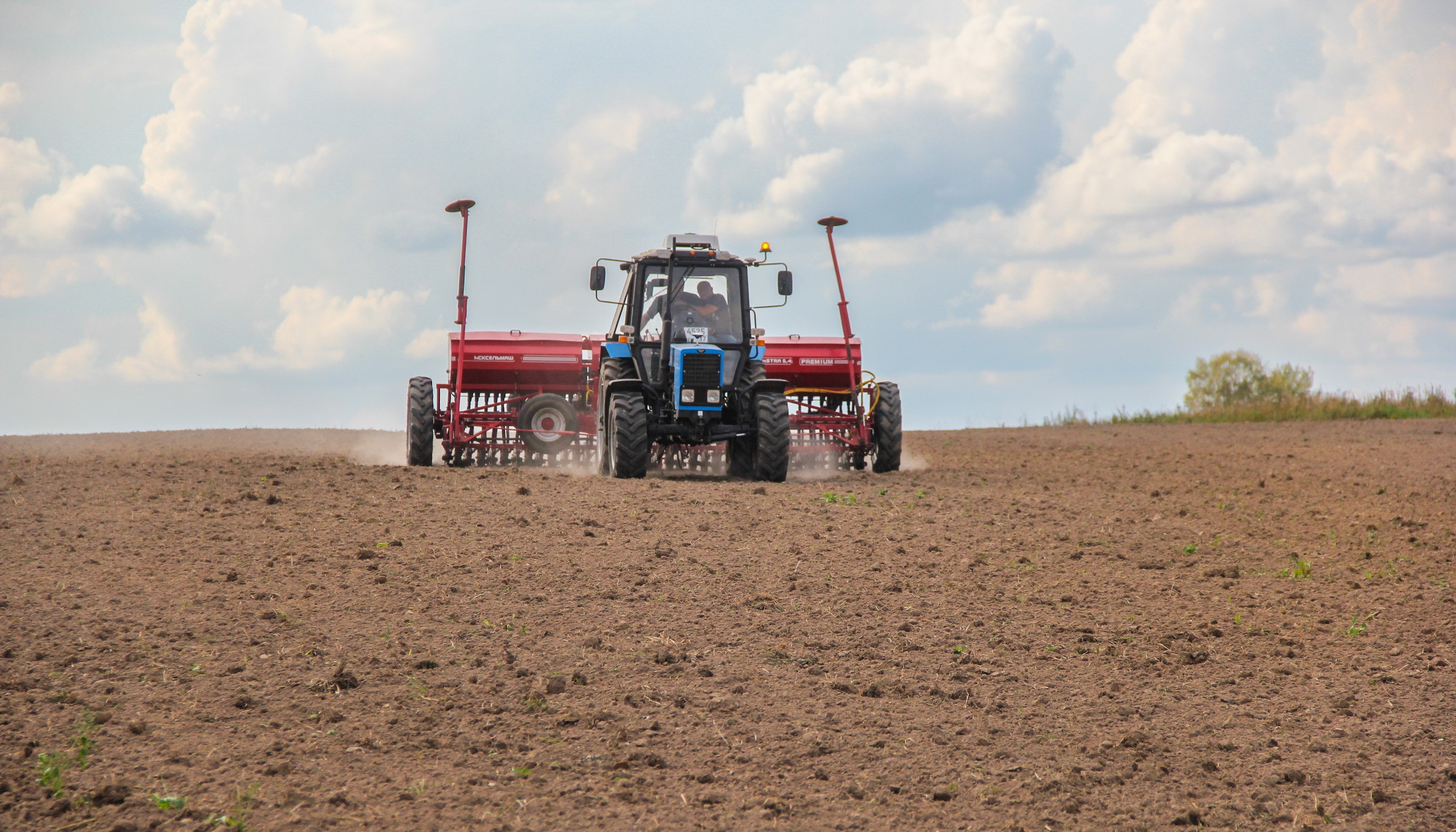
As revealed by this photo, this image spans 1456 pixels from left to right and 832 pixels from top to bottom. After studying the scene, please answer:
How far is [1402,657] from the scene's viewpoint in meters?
6.65

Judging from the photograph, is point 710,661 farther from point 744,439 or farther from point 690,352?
point 744,439

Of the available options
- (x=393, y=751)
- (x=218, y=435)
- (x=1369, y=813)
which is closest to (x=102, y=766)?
(x=393, y=751)

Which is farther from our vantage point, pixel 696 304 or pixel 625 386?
pixel 696 304

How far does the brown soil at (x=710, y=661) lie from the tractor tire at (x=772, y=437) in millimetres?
1583

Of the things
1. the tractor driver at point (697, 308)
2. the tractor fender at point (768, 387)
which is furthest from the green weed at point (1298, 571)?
the tractor driver at point (697, 308)

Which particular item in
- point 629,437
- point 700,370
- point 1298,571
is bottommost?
point 1298,571

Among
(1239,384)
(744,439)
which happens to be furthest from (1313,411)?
(744,439)

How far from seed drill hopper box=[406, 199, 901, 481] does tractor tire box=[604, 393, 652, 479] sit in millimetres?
14

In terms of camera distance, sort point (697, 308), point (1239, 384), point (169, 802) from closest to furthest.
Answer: point (169, 802), point (697, 308), point (1239, 384)

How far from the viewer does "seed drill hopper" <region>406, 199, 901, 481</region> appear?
41.7 feet

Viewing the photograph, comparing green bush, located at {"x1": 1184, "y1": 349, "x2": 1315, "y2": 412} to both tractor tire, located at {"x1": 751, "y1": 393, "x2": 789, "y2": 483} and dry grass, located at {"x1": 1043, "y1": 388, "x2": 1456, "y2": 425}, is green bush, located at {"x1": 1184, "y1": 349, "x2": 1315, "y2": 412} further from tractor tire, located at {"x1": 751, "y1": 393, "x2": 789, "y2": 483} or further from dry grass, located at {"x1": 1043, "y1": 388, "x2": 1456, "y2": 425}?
tractor tire, located at {"x1": 751, "y1": 393, "x2": 789, "y2": 483}

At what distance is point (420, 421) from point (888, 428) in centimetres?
565

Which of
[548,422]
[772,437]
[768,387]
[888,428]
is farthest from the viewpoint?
[548,422]

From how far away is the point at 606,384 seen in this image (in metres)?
Answer: 13.2
